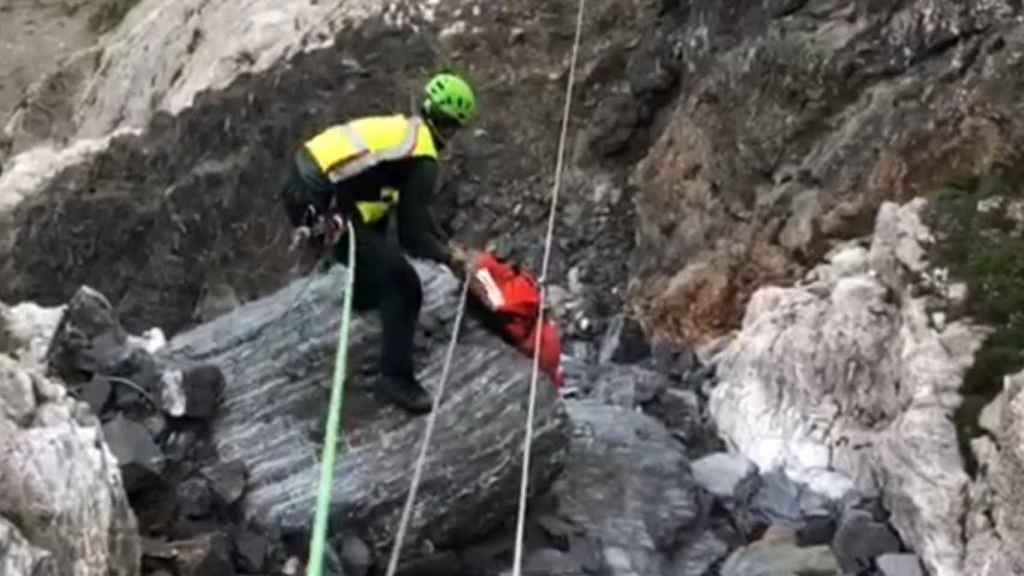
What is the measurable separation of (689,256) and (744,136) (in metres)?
1.31

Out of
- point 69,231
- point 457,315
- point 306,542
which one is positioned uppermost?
point 457,315

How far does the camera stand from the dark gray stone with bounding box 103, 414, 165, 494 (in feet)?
31.3

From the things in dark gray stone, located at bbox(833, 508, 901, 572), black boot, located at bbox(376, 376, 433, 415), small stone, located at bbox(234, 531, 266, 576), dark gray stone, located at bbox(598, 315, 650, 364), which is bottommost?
dark gray stone, located at bbox(598, 315, 650, 364)

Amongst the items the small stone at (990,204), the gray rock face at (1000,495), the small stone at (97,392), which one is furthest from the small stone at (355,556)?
the small stone at (990,204)

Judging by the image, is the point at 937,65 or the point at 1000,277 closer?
Answer: the point at 1000,277

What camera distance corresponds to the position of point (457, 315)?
441 inches

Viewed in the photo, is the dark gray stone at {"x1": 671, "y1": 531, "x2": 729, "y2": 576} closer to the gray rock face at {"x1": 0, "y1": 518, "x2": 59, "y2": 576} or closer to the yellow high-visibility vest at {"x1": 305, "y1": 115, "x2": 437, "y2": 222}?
the yellow high-visibility vest at {"x1": 305, "y1": 115, "x2": 437, "y2": 222}

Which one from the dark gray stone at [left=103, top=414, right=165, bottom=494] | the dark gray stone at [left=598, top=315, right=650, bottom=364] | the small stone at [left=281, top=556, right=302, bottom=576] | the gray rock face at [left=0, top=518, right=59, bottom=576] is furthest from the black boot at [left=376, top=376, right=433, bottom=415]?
the dark gray stone at [left=598, top=315, right=650, bottom=364]

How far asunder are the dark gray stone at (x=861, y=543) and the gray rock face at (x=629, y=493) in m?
1.11

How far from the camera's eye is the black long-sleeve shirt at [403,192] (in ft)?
33.4

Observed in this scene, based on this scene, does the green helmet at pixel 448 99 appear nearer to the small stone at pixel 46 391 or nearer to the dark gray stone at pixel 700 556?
the small stone at pixel 46 391

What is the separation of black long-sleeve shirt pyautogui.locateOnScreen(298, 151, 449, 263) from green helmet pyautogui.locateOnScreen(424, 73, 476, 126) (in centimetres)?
44

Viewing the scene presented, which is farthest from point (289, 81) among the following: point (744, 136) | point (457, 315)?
point (457, 315)

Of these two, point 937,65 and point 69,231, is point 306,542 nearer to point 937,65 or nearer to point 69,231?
point 937,65
